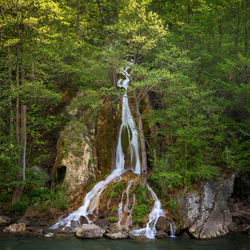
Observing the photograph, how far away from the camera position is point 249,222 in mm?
12734

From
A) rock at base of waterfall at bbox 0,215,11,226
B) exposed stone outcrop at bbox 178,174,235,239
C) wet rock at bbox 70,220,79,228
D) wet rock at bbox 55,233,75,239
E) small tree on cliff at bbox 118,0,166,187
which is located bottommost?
rock at base of waterfall at bbox 0,215,11,226

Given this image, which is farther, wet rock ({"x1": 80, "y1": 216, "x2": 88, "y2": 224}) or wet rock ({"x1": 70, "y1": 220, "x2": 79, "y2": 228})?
wet rock ({"x1": 80, "y1": 216, "x2": 88, "y2": 224})

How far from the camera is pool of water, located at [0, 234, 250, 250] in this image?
9852 millimetres

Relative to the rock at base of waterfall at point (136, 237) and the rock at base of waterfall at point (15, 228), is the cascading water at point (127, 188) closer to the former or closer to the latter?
the rock at base of waterfall at point (136, 237)

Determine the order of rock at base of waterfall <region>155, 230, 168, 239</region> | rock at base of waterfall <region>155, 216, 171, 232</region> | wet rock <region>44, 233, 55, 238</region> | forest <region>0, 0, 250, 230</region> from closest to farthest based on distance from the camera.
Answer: wet rock <region>44, 233, 55, 238</region> → rock at base of waterfall <region>155, 230, 168, 239</region> → rock at base of waterfall <region>155, 216, 171, 232</region> → forest <region>0, 0, 250, 230</region>

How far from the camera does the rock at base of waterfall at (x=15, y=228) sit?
459 inches

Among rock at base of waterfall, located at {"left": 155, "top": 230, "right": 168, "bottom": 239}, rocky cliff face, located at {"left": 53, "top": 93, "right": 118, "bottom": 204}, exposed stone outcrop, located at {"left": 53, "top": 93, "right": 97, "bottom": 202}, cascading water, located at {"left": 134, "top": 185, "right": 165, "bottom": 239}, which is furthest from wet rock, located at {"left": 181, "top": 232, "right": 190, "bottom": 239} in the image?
exposed stone outcrop, located at {"left": 53, "top": 93, "right": 97, "bottom": 202}

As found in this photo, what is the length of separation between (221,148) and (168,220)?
190 inches

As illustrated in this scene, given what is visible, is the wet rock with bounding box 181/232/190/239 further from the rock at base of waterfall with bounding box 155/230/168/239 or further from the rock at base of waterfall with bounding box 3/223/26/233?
the rock at base of waterfall with bounding box 3/223/26/233

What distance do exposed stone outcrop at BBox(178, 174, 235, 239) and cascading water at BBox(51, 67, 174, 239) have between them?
1.31 metres

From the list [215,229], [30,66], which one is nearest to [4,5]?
[30,66]

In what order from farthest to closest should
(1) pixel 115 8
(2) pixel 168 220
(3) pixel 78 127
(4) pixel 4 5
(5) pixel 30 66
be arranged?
1. (1) pixel 115 8
2. (3) pixel 78 127
3. (5) pixel 30 66
4. (4) pixel 4 5
5. (2) pixel 168 220

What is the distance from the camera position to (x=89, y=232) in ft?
36.2

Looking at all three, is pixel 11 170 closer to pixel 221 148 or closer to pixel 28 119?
pixel 28 119
